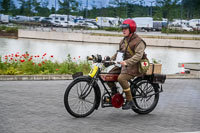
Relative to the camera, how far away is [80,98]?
690 centimetres

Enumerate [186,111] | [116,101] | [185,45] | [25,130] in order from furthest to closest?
[185,45] → [186,111] → [116,101] → [25,130]

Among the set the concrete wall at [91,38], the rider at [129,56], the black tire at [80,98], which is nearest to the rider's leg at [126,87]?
the rider at [129,56]

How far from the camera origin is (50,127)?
20.5 ft

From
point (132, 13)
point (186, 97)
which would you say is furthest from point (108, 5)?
point (186, 97)

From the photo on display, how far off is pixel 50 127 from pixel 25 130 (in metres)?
0.43

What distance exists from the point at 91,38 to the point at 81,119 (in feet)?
166

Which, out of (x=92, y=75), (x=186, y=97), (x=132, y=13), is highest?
(x=132, y=13)

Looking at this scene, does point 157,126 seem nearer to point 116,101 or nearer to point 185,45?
point 116,101

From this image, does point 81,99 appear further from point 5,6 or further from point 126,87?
point 5,6

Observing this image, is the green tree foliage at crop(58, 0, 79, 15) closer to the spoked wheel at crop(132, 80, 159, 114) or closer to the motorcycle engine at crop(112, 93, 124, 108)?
the spoked wheel at crop(132, 80, 159, 114)

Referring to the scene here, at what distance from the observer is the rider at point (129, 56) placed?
6.97 m

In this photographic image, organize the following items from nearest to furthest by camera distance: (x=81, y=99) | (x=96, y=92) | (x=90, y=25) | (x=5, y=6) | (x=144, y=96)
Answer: (x=81, y=99) → (x=96, y=92) → (x=144, y=96) → (x=90, y=25) → (x=5, y=6)

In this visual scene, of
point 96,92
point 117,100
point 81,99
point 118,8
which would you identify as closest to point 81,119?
point 81,99

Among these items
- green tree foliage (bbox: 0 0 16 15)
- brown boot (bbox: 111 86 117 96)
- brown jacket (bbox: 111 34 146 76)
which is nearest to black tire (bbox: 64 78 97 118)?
brown boot (bbox: 111 86 117 96)
